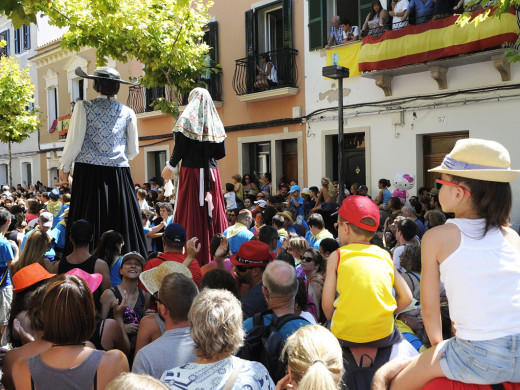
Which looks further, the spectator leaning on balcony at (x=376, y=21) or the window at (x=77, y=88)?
the window at (x=77, y=88)

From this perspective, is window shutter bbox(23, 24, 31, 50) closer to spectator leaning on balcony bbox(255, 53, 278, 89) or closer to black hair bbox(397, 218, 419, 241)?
spectator leaning on balcony bbox(255, 53, 278, 89)

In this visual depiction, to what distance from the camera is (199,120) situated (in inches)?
203

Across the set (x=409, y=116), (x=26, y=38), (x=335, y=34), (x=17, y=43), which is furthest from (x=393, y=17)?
(x=17, y=43)

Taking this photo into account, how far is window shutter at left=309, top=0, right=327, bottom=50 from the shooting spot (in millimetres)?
12712

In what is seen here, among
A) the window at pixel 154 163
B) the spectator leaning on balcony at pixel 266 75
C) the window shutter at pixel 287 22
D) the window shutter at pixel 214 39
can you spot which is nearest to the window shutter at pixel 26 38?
the window at pixel 154 163

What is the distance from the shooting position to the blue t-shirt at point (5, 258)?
5305 mm

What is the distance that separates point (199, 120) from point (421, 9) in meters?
7.02

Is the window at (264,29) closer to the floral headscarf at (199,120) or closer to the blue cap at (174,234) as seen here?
the floral headscarf at (199,120)

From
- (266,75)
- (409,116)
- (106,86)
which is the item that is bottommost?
(106,86)

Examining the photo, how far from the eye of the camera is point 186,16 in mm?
10609

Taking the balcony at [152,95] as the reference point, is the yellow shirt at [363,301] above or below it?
below

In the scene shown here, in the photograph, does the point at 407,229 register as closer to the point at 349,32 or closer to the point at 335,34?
the point at 349,32

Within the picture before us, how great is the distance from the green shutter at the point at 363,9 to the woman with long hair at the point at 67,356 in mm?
10828

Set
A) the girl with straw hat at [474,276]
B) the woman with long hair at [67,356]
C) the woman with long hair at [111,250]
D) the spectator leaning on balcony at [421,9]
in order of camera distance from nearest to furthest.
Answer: the girl with straw hat at [474,276]
the woman with long hair at [67,356]
the woman with long hair at [111,250]
the spectator leaning on balcony at [421,9]
